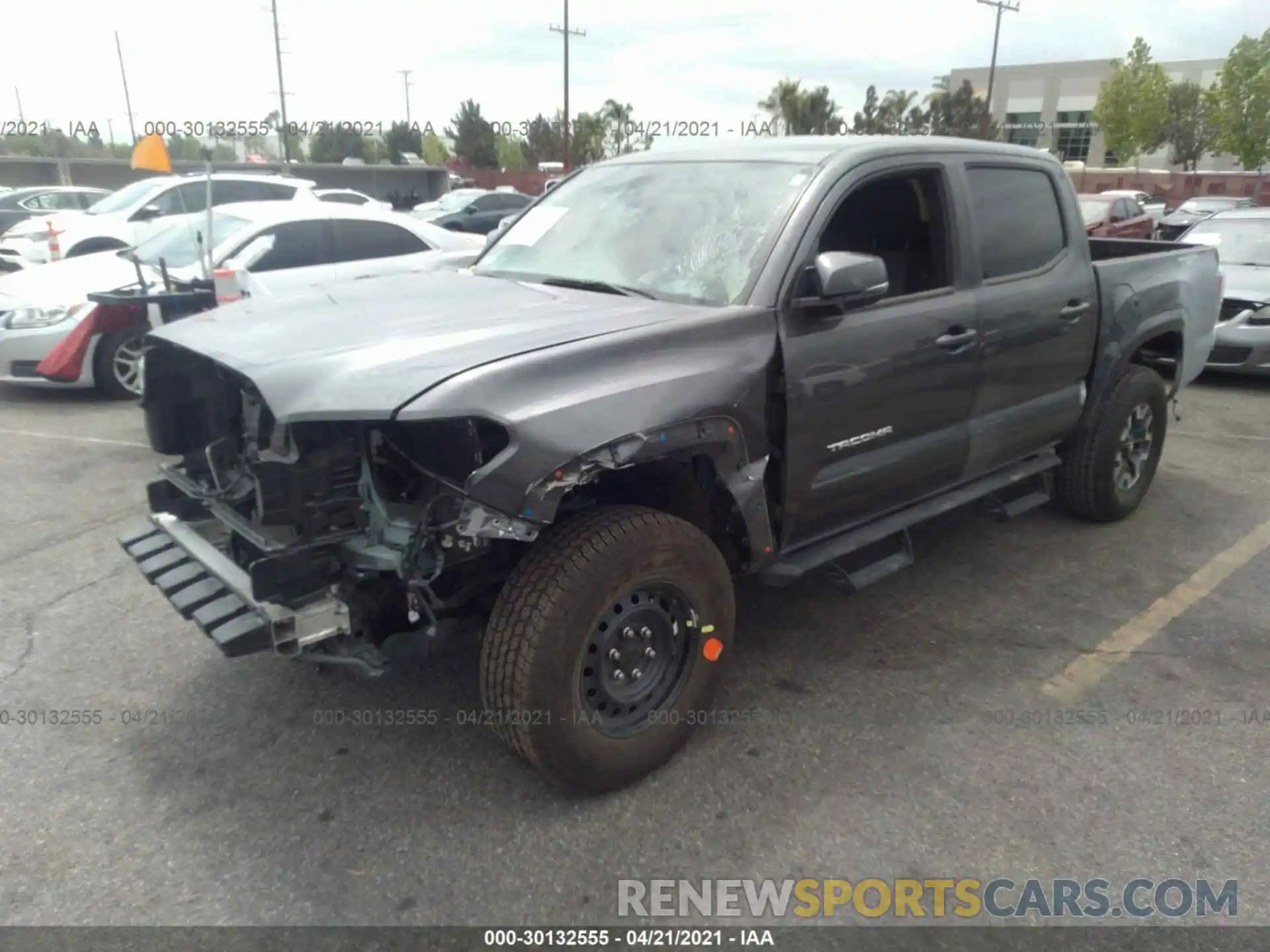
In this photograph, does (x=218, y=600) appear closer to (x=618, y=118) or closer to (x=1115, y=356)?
(x=1115, y=356)

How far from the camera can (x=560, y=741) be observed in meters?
2.74

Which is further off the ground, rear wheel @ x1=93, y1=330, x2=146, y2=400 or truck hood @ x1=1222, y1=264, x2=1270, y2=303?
truck hood @ x1=1222, y1=264, x2=1270, y2=303

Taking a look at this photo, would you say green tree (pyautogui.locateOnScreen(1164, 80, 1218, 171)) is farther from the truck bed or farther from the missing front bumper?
the missing front bumper

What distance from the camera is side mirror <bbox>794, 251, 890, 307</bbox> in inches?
121

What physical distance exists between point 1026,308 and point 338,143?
60.1 metres

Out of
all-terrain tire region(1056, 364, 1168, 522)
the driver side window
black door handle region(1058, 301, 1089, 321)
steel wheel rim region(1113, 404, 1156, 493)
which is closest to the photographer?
the driver side window

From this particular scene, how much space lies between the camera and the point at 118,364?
25.0ft

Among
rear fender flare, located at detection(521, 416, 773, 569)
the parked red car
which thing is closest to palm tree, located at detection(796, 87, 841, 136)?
the parked red car

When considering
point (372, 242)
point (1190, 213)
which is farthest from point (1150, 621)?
point (1190, 213)

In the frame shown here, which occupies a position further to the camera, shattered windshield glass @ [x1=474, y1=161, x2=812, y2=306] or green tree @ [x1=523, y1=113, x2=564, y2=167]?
green tree @ [x1=523, y1=113, x2=564, y2=167]

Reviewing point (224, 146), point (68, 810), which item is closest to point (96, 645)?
point (68, 810)

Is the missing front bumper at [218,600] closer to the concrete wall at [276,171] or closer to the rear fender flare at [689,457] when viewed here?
the rear fender flare at [689,457]

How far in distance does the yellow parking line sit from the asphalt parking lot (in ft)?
0.05

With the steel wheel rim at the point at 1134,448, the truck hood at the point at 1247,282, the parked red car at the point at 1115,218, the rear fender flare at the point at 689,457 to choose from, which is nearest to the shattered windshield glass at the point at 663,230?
the rear fender flare at the point at 689,457
